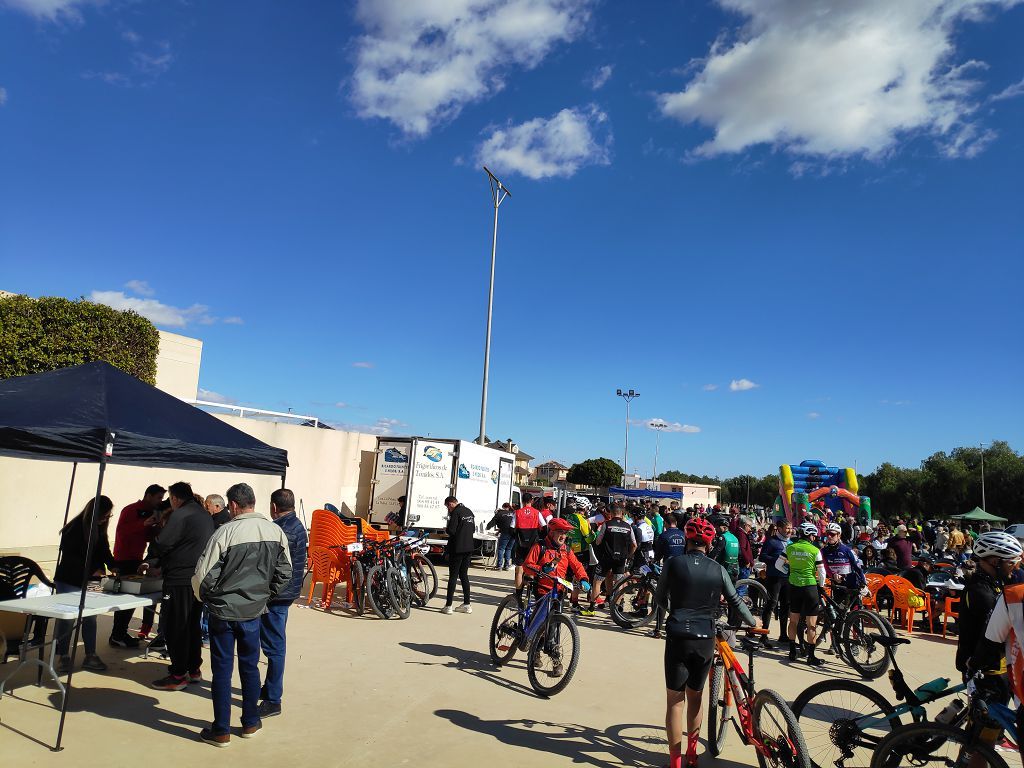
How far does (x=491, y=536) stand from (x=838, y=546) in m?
8.59

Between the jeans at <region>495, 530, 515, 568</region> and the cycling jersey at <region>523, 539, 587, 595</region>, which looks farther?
the jeans at <region>495, 530, 515, 568</region>

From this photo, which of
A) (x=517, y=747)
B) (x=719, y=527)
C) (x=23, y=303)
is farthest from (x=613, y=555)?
(x=23, y=303)

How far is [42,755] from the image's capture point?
415 cm

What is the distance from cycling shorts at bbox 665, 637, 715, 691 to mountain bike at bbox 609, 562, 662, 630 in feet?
18.3

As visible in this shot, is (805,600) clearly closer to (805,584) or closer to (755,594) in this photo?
(805,584)

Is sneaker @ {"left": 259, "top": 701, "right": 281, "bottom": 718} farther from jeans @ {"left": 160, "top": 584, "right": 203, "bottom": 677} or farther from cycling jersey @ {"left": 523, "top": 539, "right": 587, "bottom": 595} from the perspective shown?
cycling jersey @ {"left": 523, "top": 539, "right": 587, "bottom": 595}

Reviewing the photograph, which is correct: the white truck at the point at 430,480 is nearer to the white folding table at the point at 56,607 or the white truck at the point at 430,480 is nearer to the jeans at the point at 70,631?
the jeans at the point at 70,631

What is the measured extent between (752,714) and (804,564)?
3951mm

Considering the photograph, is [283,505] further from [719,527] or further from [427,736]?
[719,527]

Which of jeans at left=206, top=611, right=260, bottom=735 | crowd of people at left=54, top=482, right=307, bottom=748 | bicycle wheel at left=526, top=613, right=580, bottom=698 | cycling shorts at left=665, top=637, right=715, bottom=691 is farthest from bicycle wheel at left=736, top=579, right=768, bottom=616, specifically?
jeans at left=206, top=611, right=260, bottom=735

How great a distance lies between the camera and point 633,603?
32.8 ft

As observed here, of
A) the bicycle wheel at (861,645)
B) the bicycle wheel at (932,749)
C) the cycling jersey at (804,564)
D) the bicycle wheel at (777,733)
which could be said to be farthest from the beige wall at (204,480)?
the bicycle wheel at (932,749)

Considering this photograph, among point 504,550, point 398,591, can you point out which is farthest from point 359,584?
point 504,550

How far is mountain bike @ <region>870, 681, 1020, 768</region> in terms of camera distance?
3.50 meters
